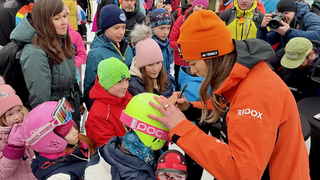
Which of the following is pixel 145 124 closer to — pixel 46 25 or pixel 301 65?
pixel 46 25

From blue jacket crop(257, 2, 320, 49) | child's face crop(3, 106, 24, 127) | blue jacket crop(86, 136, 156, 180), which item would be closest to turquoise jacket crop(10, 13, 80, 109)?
child's face crop(3, 106, 24, 127)

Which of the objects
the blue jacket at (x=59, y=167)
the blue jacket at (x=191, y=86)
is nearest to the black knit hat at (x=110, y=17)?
the blue jacket at (x=191, y=86)

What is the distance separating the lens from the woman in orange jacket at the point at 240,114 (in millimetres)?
918

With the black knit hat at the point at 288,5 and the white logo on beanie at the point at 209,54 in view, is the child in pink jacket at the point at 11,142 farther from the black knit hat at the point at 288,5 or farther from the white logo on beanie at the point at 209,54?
the black knit hat at the point at 288,5

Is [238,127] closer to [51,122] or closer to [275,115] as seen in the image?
[275,115]

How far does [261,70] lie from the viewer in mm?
1032

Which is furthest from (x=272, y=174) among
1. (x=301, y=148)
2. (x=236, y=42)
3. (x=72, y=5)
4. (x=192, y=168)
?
(x=72, y=5)

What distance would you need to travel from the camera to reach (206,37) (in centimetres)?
109

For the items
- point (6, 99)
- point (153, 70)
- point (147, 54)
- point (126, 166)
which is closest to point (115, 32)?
point (147, 54)

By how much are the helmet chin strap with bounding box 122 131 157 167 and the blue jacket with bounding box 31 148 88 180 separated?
15.0 inches

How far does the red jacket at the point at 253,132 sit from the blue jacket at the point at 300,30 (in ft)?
6.81

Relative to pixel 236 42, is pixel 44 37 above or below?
below

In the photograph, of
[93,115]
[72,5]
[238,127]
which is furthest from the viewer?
[72,5]

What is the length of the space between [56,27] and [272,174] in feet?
5.86
